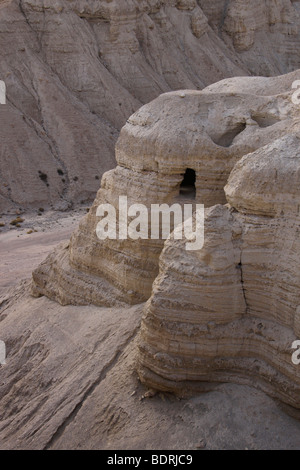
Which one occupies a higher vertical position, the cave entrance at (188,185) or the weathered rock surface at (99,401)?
the cave entrance at (188,185)

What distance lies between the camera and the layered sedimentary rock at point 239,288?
782 cm

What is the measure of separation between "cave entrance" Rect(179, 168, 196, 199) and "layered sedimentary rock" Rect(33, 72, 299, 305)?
13 centimetres

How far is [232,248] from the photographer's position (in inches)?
317

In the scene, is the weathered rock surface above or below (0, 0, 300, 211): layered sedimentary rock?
below

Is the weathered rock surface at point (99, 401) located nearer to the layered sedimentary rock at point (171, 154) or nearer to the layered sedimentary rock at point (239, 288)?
the layered sedimentary rock at point (239, 288)

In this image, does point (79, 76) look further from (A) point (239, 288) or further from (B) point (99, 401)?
(A) point (239, 288)

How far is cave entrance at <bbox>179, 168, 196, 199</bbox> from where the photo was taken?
34.1 feet

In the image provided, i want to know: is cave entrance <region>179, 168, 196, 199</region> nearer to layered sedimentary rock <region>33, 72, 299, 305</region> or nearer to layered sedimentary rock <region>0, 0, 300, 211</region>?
layered sedimentary rock <region>33, 72, 299, 305</region>

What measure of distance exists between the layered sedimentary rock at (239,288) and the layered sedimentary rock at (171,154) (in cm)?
157

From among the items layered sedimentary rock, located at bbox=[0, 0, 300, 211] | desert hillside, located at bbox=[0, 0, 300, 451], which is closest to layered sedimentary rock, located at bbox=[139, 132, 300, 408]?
desert hillside, located at bbox=[0, 0, 300, 451]

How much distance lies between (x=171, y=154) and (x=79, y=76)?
22272 mm

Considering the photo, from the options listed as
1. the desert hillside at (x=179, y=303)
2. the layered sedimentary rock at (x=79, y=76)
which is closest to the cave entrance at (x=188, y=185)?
the desert hillside at (x=179, y=303)

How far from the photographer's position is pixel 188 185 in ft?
35.7

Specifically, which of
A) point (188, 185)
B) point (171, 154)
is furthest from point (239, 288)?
point (188, 185)
